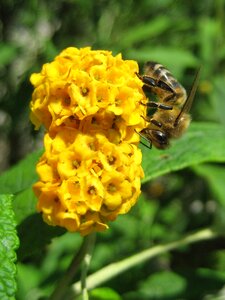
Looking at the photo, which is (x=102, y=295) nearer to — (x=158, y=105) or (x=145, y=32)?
(x=158, y=105)

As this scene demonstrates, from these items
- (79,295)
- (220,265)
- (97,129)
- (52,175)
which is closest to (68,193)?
(52,175)

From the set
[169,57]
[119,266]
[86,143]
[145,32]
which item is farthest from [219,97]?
[86,143]

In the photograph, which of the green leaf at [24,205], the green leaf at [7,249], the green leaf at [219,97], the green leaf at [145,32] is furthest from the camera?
the green leaf at [145,32]

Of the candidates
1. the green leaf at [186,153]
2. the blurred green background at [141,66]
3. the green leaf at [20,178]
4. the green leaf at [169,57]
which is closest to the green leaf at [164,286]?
the blurred green background at [141,66]

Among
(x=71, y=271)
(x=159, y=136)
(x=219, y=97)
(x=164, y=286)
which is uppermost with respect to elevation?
(x=159, y=136)

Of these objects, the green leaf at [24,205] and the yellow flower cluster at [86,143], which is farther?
the green leaf at [24,205]

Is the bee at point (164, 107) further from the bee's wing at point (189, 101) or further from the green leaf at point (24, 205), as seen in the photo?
the green leaf at point (24, 205)

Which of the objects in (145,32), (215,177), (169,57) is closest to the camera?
(215,177)
